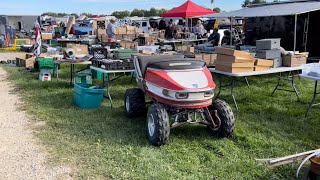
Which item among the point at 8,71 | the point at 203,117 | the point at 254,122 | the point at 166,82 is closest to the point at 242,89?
the point at 254,122

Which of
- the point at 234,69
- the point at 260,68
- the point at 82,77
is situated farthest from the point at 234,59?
the point at 82,77

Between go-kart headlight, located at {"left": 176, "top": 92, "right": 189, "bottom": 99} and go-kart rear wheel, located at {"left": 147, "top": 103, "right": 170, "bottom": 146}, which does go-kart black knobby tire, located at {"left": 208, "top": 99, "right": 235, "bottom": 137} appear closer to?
go-kart headlight, located at {"left": 176, "top": 92, "right": 189, "bottom": 99}

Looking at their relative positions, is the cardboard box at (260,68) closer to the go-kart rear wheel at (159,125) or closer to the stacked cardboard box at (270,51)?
the stacked cardboard box at (270,51)

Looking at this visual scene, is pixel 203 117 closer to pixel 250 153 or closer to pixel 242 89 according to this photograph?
pixel 250 153

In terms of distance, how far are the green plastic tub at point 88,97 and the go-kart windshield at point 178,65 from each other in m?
1.90

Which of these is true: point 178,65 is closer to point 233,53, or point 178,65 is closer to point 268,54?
point 233,53

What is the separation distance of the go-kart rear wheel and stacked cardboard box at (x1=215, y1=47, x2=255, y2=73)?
208 centimetres

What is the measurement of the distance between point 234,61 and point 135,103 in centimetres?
187

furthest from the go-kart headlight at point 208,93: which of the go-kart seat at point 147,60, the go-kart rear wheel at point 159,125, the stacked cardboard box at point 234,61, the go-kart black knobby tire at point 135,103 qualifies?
the stacked cardboard box at point 234,61

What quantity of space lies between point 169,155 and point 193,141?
1.98 feet

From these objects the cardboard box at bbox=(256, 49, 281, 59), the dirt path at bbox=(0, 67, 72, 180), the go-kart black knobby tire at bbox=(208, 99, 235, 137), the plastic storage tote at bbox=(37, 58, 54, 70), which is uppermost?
the cardboard box at bbox=(256, 49, 281, 59)

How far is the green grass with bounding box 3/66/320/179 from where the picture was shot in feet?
12.9

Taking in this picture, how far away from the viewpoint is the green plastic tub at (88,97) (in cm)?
648

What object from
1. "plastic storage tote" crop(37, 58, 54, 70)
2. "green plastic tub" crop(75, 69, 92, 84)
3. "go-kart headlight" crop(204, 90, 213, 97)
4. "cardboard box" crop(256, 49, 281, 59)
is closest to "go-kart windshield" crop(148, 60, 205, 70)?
"go-kart headlight" crop(204, 90, 213, 97)
